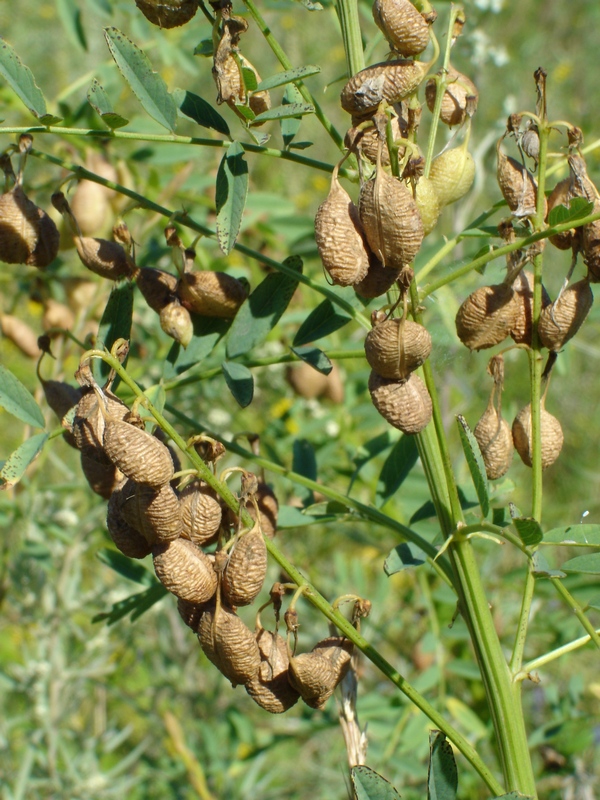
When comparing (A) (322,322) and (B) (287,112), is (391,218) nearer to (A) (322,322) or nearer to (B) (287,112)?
(B) (287,112)

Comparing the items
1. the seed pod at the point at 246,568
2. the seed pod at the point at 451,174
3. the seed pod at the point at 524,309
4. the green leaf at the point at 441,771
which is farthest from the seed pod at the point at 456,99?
the green leaf at the point at 441,771

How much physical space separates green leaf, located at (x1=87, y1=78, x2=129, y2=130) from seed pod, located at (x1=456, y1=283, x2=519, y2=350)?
0.46 metres

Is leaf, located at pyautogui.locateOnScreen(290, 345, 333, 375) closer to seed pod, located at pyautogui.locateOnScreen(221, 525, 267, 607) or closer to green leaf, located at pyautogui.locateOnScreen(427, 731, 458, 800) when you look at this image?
seed pod, located at pyautogui.locateOnScreen(221, 525, 267, 607)

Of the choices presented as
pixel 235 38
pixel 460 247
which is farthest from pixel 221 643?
pixel 460 247

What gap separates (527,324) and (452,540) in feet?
0.84

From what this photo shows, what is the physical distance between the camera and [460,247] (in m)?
2.55

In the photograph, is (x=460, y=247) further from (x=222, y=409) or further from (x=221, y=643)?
(x=221, y=643)

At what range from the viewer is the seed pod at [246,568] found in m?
0.79

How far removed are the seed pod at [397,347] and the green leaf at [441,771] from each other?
0.36m

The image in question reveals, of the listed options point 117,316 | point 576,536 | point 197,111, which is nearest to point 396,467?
point 576,536

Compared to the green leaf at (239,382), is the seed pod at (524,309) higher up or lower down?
higher up

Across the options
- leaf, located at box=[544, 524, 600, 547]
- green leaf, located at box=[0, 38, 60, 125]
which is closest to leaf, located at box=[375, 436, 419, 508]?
leaf, located at box=[544, 524, 600, 547]

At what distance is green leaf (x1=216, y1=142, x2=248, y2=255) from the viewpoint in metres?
0.89

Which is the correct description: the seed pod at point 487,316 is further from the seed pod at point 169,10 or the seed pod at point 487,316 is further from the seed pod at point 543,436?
the seed pod at point 169,10
